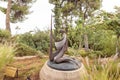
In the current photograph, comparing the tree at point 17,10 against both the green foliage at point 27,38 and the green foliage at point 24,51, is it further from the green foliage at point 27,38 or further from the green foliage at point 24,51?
the green foliage at point 24,51

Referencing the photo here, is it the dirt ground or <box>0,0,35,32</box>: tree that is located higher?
<box>0,0,35,32</box>: tree

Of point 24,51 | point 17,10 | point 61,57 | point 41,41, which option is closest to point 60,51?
point 61,57

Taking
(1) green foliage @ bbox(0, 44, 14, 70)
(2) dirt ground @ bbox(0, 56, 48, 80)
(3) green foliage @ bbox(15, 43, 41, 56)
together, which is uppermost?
(1) green foliage @ bbox(0, 44, 14, 70)

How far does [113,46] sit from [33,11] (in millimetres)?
5305

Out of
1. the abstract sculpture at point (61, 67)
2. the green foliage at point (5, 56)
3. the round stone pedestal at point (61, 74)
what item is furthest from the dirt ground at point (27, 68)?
the round stone pedestal at point (61, 74)

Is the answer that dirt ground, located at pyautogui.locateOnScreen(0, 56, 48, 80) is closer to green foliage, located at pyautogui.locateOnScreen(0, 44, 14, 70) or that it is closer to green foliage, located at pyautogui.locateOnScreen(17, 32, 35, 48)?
green foliage, located at pyautogui.locateOnScreen(0, 44, 14, 70)

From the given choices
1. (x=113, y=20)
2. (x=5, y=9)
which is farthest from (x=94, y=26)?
(x=5, y=9)

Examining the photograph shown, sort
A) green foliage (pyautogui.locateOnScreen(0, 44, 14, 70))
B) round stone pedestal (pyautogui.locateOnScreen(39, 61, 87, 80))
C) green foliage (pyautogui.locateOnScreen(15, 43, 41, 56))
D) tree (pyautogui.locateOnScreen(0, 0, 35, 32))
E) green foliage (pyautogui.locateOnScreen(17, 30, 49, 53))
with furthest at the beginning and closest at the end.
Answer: tree (pyautogui.locateOnScreen(0, 0, 35, 32)) < green foliage (pyautogui.locateOnScreen(17, 30, 49, 53)) < green foliage (pyautogui.locateOnScreen(15, 43, 41, 56)) < green foliage (pyautogui.locateOnScreen(0, 44, 14, 70)) < round stone pedestal (pyautogui.locateOnScreen(39, 61, 87, 80))

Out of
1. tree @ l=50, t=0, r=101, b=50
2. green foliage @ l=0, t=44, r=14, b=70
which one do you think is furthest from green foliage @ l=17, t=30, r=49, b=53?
green foliage @ l=0, t=44, r=14, b=70

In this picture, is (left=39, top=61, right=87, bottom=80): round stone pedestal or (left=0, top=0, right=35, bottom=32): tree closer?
(left=39, top=61, right=87, bottom=80): round stone pedestal

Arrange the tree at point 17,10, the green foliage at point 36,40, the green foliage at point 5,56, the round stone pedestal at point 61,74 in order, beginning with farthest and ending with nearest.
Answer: the tree at point 17,10 < the green foliage at point 36,40 < the green foliage at point 5,56 < the round stone pedestal at point 61,74

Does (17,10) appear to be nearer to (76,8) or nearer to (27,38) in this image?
(76,8)

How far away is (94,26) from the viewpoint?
8.00 meters

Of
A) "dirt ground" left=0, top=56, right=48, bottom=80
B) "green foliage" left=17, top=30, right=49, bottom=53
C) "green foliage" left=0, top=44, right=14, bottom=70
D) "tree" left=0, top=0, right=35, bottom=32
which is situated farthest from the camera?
"tree" left=0, top=0, right=35, bottom=32
